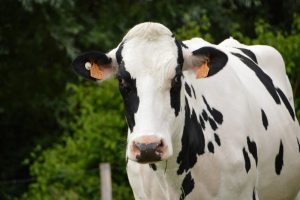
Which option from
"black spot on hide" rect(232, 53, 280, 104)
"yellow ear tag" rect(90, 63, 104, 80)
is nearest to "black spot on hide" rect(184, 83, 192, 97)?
"yellow ear tag" rect(90, 63, 104, 80)

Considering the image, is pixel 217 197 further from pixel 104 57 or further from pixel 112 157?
pixel 112 157

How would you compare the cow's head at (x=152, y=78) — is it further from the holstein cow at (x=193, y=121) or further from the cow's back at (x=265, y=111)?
the cow's back at (x=265, y=111)

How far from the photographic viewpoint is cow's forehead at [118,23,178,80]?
696 centimetres

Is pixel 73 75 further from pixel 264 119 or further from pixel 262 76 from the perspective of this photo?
pixel 264 119

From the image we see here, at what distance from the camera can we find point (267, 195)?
8.53 meters

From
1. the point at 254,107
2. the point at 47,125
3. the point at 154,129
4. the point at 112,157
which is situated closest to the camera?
the point at 154,129

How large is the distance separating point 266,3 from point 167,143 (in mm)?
10736

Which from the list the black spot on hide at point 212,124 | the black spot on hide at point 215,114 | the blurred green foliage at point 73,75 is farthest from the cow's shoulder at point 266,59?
the blurred green foliage at point 73,75

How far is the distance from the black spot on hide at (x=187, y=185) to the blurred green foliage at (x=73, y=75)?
4.56 metres

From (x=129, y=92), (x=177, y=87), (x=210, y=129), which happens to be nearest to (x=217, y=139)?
(x=210, y=129)

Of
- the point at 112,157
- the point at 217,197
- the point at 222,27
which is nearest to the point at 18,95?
the point at 222,27

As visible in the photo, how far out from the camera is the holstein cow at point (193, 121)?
22.7 ft

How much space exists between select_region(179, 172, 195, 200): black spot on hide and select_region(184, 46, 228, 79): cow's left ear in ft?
2.01

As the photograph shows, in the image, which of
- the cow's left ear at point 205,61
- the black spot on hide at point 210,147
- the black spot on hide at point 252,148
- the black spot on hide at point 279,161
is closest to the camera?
the cow's left ear at point 205,61
